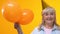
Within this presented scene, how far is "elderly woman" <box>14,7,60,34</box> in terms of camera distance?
169 cm

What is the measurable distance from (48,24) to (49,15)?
0.34ft

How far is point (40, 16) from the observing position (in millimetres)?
1753

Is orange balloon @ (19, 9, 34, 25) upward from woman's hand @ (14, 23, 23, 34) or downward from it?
upward

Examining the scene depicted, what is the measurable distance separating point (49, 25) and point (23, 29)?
30 centimetres

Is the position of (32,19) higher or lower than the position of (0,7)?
lower

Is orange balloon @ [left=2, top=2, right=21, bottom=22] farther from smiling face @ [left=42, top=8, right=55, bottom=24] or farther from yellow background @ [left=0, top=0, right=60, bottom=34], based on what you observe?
smiling face @ [left=42, top=8, right=55, bottom=24]

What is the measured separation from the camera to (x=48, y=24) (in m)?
1.72

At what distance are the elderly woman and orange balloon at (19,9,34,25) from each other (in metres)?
0.13

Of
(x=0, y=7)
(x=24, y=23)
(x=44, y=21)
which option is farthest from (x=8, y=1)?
(x=44, y=21)

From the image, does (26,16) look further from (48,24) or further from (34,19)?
(48,24)

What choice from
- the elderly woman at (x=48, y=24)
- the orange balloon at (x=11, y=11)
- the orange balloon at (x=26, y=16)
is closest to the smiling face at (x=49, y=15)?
the elderly woman at (x=48, y=24)

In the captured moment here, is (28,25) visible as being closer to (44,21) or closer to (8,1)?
(44,21)

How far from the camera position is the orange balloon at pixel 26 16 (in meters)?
1.70

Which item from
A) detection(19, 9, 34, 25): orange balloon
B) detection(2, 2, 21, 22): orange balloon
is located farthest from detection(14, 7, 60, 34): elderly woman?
detection(2, 2, 21, 22): orange balloon
